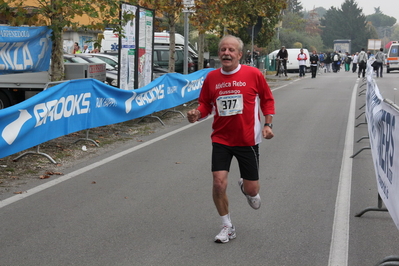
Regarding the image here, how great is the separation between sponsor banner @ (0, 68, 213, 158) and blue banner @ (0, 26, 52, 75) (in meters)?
2.00

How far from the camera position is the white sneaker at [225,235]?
5.48m

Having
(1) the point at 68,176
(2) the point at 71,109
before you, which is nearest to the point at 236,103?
(1) the point at 68,176

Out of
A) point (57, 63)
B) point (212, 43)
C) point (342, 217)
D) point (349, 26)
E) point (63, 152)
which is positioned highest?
point (349, 26)

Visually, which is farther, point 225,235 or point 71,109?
point 71,109

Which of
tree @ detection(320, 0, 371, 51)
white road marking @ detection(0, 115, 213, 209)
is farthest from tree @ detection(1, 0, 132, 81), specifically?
tree @ detection(320, 0, 371, 51)

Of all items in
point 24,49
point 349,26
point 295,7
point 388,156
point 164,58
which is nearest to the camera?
point 388,156

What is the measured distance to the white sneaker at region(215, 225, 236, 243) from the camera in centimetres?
548

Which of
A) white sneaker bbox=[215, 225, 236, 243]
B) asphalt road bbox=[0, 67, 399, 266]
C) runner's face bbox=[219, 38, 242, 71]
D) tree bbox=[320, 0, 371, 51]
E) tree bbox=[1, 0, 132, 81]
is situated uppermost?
tree bbox=[320, 0, 371, 51]

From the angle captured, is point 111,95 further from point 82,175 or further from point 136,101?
point 82,175

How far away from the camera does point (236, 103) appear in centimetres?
553

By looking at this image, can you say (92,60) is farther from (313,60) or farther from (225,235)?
(313,60)

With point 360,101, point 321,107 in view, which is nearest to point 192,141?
point 321,107

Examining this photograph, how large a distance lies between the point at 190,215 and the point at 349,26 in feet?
442

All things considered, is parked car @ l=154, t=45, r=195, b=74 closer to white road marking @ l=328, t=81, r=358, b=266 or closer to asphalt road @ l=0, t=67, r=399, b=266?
asphalt road @ l=0, t=67, r=399, b=266
